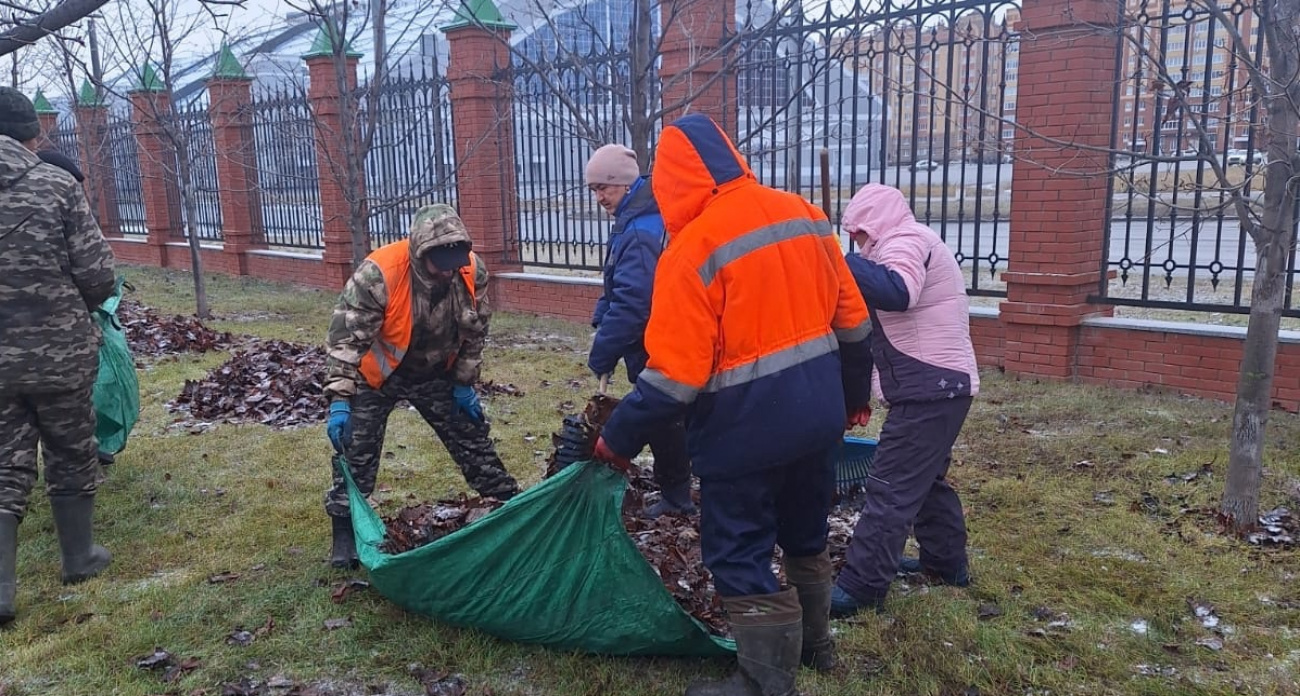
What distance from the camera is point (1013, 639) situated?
11.1ft

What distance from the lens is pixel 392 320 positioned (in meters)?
3.73

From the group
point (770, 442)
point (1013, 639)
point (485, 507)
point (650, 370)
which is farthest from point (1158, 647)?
point (485, 507)

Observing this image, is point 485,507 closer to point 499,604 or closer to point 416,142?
point 499,604

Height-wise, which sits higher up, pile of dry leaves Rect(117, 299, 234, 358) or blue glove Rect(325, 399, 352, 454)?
blue glove Rect(325, 399, 352, 454)

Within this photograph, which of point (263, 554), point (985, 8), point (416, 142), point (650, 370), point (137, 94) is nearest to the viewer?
point (650, 370)

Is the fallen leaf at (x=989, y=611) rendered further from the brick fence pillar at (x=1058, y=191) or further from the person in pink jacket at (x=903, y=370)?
the brick fence pillar at (x=1058, y=191)

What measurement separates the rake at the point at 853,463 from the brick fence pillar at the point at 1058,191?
298 cm

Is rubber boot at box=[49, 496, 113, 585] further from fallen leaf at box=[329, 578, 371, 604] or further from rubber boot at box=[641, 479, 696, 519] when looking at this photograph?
rubber boot at box=[641, 479, 696, 519]

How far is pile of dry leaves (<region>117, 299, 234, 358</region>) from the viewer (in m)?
9.38

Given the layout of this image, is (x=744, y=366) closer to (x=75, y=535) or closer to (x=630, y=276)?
(x=630, y=276)

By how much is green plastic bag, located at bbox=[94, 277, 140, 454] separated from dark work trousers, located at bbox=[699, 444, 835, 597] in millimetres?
3780

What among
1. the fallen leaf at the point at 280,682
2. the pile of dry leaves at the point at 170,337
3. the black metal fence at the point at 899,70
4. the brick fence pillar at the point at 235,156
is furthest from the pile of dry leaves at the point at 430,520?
the brick fence pillar at the point at 235,156

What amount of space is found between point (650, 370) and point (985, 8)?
19.3 ft

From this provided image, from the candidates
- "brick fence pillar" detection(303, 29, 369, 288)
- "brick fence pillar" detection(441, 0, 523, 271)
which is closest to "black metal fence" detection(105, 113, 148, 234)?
"brick fence pillar" detection(303, 29, 369, 288)
